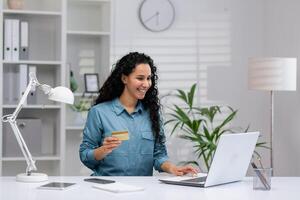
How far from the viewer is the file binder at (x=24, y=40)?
446cm

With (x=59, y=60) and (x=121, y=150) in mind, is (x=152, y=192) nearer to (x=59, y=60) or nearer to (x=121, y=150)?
(x=121, y=150)

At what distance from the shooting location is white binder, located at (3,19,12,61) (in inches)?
173

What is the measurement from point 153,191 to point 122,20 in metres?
2.62

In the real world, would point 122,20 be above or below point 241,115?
above

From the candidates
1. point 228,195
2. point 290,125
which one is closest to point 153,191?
point 228,195

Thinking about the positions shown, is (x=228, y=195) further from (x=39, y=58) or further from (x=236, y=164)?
(x=39, y=58)

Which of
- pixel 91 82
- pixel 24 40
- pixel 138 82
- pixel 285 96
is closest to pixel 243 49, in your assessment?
pixel 285 96

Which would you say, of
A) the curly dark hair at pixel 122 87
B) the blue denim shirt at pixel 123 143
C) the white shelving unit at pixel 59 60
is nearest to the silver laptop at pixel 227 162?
the blue denim shirt at pixel 123 143

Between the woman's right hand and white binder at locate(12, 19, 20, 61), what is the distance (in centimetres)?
162

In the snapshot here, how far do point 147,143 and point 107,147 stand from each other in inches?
17.7

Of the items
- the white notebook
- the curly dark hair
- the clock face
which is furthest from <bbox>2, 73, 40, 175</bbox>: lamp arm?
the clock face

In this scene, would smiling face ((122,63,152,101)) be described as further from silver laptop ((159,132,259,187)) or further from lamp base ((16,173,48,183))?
lamp base ((16,173,48,183))

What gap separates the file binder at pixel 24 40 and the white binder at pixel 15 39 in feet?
0.10

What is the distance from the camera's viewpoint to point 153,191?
2.61m
